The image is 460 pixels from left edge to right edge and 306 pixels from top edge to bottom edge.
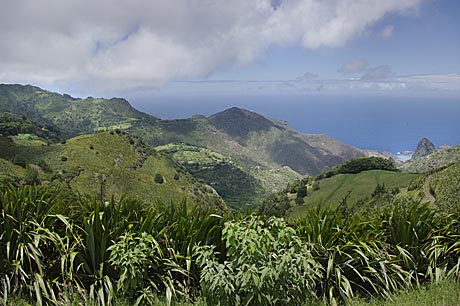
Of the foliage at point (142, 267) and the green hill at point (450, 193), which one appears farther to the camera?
the green hill at point (450, 193)

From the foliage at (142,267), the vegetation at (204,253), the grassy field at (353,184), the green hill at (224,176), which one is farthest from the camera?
the green hill at (224,176)

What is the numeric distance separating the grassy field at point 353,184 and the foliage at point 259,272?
6843 cm

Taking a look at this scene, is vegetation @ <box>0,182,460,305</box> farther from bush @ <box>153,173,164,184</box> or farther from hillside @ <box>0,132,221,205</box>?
bush @ <box>153,173,164,184</box>

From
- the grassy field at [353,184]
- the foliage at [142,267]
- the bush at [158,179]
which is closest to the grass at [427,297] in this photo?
the foliage at [142,267]

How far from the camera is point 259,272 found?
11.1 ft

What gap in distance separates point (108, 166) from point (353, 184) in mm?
59416

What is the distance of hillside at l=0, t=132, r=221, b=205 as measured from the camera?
62.0 meters

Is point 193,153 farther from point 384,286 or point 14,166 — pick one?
point 384,286

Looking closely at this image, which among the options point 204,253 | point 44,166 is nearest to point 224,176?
point 44,166

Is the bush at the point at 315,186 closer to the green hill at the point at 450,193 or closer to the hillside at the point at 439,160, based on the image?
the hillside at the point at 439,160

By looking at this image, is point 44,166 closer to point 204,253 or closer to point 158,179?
point 158,179

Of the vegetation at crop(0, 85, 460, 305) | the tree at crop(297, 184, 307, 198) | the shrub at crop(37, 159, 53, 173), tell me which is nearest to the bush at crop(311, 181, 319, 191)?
the tree at crop(297, 184, 307, 198)

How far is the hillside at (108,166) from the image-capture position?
61969 millimetres

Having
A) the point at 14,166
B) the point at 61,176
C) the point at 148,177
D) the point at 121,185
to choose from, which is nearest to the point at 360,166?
the point at 148,177
